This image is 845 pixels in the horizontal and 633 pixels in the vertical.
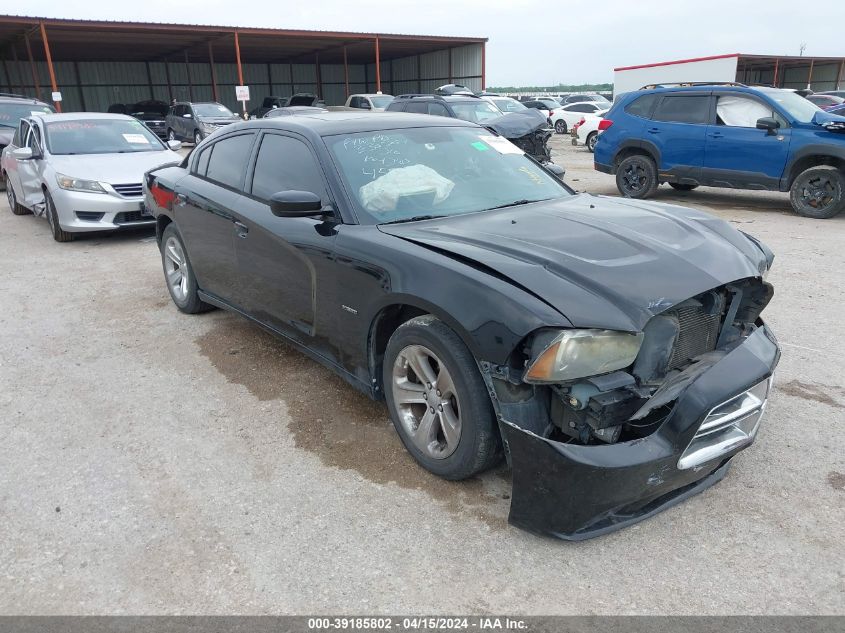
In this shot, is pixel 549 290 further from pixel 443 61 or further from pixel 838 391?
pixel 443 61

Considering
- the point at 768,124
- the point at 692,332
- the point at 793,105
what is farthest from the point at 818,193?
the point at 692,332

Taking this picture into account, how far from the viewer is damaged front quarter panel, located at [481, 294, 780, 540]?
7.77 feet

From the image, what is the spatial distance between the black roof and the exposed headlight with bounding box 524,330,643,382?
204cm

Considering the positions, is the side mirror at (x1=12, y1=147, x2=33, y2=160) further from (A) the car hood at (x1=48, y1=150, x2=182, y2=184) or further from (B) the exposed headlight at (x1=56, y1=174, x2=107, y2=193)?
(B) the exposed headlight at (x1=56, y1=174, x2=107, y2=193)

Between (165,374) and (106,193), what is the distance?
4.81 m

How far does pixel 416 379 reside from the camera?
3.08 m

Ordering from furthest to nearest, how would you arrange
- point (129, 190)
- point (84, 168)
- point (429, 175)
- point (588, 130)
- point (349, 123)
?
point (588, 130), point (84, 168), point (129, 190), point (349, 123), point (429, 175)

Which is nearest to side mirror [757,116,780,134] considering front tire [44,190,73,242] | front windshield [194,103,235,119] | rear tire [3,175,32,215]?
front tire [44,190,73,242]

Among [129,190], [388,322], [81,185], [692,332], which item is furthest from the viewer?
[129,190]

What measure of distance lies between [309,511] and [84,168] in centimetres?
732

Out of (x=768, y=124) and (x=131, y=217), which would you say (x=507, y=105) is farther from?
(x=131, y=217)

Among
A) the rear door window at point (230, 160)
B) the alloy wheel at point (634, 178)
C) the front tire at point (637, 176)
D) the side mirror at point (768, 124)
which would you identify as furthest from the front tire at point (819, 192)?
the rear door window at point (230, 160)

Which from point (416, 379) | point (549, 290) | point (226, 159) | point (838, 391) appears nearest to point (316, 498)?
point (416, 379)

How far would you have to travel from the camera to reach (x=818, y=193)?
911 centimetres
